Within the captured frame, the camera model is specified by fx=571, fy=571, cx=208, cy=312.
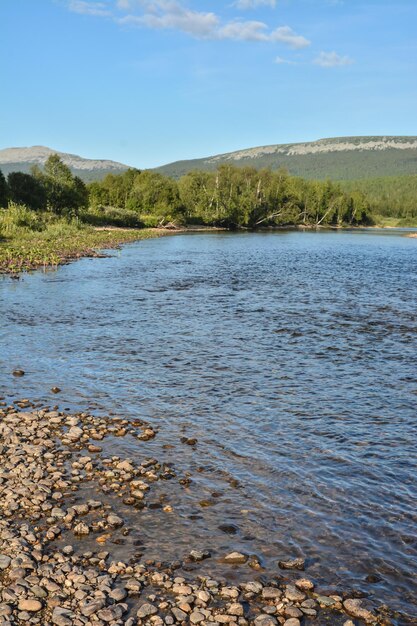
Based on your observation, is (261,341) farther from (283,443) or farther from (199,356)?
(283,443)

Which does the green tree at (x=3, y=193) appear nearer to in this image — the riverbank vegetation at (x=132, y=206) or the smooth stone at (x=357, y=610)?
the riverbank vegetation at (x=132, y=206)

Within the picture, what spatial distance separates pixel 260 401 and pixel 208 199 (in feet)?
443

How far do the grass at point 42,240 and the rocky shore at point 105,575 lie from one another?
1410 inches

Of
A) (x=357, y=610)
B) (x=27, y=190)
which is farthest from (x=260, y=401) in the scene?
(x=27, y=190)

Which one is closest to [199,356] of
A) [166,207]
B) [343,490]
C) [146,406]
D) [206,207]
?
[146,406]

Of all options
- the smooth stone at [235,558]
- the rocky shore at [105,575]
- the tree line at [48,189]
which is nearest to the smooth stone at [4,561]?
the rocky shore at [105,575]

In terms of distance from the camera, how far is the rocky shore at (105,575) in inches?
291

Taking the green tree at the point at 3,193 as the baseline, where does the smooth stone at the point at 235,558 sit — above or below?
below

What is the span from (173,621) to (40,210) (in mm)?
88159

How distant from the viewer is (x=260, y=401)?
16188mm

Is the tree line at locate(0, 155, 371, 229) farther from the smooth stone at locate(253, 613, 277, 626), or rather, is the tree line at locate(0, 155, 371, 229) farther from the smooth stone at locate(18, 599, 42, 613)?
the smooth stone at locate(253, 613, 277, 626)

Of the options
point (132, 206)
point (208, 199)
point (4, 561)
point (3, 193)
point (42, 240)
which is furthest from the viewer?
point (208, 199)

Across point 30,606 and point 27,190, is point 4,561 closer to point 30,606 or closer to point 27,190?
point 30,606

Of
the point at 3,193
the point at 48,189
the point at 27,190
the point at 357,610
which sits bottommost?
the point at 357,610
